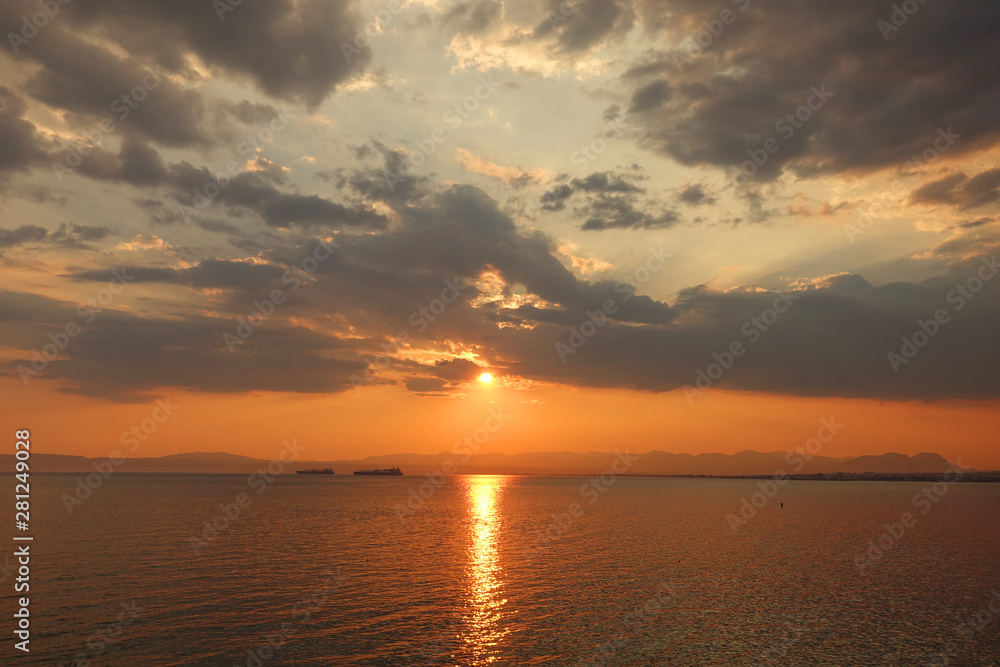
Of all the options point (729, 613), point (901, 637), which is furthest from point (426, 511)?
point (901, 637)

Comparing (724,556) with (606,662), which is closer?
(606,662)

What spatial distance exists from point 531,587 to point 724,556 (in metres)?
28.4

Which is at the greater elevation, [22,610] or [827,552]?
[22,610]

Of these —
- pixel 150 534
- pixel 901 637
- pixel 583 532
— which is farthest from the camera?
pixel 583 532

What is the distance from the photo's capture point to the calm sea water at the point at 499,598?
32.2 m

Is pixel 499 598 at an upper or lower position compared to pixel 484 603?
lower

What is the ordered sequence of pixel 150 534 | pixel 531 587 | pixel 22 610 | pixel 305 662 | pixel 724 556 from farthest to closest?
pixel 150 534
pixel 724 556
pixel 531 587
pixel 22 610
pixel 305 662

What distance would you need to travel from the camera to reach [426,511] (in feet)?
430

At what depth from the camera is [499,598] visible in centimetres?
4500

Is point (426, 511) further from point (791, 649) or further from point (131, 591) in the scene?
point (791, 649)

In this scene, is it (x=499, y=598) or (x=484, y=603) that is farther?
(x=499, y=598)

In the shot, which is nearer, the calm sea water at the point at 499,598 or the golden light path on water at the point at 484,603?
the calm sea water at the point at 499,598

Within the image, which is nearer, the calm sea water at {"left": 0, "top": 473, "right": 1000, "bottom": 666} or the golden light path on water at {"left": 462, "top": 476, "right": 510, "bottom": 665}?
the calm sea water at {"left": 0, "top": 473, "right": 1000, "bottom": 666}

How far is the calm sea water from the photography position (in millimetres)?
32156
